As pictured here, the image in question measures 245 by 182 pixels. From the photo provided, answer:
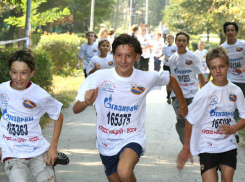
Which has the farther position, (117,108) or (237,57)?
(237,57)

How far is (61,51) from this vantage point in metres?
18.4

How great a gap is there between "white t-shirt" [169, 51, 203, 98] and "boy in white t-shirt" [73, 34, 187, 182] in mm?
3174

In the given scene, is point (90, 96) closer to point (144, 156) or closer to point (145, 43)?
point (144, 156)

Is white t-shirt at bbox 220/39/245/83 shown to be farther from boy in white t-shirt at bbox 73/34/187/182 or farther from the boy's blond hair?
boy in white t-shirt at bbox 73/34/187/182

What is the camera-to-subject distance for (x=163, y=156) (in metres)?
6.92

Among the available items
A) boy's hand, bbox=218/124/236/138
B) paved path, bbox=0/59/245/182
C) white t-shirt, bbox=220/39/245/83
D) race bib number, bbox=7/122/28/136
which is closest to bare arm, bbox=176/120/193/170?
boy's hand, bbox=218/124/236/138

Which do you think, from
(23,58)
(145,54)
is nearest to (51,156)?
(23,58)

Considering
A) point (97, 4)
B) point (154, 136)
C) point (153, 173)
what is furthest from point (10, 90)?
point (97, 4)

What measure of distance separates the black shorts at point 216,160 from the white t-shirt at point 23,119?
1626 mm

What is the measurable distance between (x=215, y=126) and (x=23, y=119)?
6.63ft

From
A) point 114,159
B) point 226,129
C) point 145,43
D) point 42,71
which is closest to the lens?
point 226,129

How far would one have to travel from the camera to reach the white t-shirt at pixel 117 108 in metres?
4.32

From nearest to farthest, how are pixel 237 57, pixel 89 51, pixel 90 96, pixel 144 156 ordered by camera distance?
pixel 90 96 < pixel 144 156 < pixel 237 57 < pixel 89 51

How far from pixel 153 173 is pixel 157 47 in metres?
13.7
